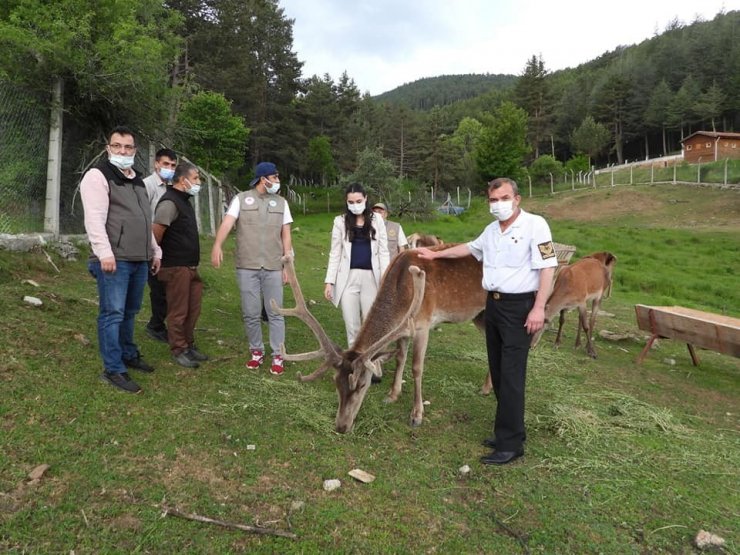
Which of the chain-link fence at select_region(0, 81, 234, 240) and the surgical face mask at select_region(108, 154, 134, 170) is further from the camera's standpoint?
the chain-link fence at select_region(0, 81, 234, 240)

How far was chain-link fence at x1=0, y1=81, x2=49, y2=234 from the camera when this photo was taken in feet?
26.5

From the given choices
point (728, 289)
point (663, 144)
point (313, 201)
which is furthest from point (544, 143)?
point (728, 289)

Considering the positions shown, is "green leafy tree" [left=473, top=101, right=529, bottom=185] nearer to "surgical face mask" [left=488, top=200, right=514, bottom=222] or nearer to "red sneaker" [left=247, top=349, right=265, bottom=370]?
"red sneaker" [left=247, top=349, right=265, bottom=370]

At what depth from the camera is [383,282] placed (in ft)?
17.0

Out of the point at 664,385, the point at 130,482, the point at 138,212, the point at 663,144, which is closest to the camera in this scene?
the point at 130,482

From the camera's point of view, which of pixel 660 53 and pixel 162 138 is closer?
pixel 162 138

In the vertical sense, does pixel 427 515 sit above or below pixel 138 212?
below

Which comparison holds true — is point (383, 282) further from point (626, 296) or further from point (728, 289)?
point (728, 289)

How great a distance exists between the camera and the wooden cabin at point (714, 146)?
44969 mm

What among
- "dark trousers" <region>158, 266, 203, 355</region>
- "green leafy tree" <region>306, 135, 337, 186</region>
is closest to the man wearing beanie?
"dark trousers" <region>158, 266, 203, 355</region>

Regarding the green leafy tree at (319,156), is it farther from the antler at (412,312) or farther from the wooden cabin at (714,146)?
the antler at (412,312)

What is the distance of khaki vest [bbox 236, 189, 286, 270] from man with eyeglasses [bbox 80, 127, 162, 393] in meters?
1.01

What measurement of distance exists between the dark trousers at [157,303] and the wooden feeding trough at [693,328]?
737 cm

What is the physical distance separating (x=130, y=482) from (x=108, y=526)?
413mm
